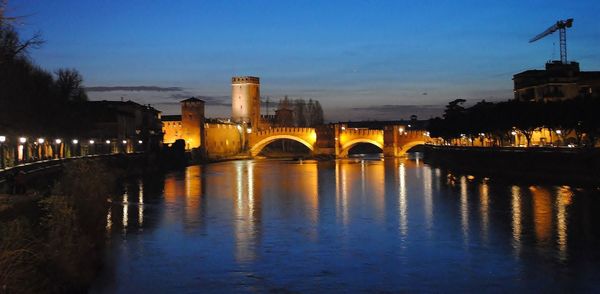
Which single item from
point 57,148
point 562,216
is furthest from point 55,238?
point 57,148

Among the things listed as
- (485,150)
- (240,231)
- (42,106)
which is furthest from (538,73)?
(240,231)

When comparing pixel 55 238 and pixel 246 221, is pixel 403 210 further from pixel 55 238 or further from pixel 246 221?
pixel 55 238

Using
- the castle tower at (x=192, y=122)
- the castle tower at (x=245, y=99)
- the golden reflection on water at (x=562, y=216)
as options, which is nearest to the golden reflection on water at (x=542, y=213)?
the golden reflection on water at (x=562, y=216)

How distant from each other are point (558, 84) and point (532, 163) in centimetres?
2279

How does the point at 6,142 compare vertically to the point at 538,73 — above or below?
below

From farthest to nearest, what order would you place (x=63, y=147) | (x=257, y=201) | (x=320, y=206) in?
1. (x=63, y=147)
2. (x=257, y=201)
3. (x=320, y=206)

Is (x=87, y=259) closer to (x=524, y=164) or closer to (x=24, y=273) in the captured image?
(x=24, y=273)

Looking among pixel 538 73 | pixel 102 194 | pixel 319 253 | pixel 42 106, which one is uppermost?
pixel 538 73

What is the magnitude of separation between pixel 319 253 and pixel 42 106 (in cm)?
1760

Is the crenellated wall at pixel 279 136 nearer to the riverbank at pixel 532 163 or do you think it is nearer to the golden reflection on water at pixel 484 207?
the riverbank at pixel 532 163

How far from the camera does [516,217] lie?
19.5m

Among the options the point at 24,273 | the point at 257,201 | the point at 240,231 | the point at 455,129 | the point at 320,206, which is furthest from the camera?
the point at 455,129

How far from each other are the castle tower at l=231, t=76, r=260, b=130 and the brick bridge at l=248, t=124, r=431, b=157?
6.85 m

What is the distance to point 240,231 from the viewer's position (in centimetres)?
1747
